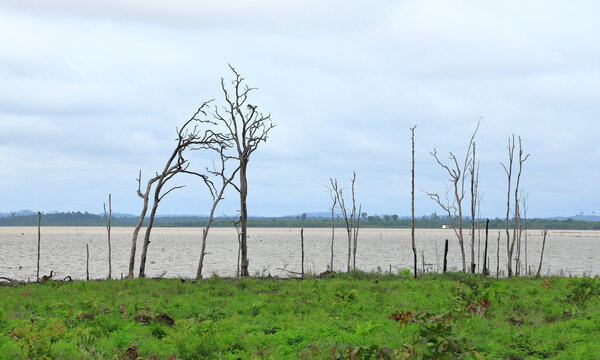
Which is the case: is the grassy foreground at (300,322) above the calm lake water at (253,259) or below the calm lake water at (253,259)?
above

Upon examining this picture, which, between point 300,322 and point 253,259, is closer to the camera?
point 300,322

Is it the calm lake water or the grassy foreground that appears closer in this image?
the grassy foreground

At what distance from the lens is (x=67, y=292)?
19328 millimetres

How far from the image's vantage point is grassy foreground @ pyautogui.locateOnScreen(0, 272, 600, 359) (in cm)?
913

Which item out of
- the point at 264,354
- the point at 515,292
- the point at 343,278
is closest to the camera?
the point at 264,354

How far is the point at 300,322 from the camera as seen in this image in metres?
13.1

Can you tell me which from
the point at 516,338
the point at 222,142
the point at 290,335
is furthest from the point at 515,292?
the point at 222,142

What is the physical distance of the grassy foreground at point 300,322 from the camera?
9133 millimetres

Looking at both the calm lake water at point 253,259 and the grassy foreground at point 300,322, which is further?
the calm lake water at point 253,259

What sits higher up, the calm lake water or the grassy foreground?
the grassy foreground

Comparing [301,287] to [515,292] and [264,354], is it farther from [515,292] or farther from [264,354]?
[264,354]

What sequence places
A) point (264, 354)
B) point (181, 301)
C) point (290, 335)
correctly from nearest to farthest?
point (264, 354)
point (290, 335)
point (181, 301)

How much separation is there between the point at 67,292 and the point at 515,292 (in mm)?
17350

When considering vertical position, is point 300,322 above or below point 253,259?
above
